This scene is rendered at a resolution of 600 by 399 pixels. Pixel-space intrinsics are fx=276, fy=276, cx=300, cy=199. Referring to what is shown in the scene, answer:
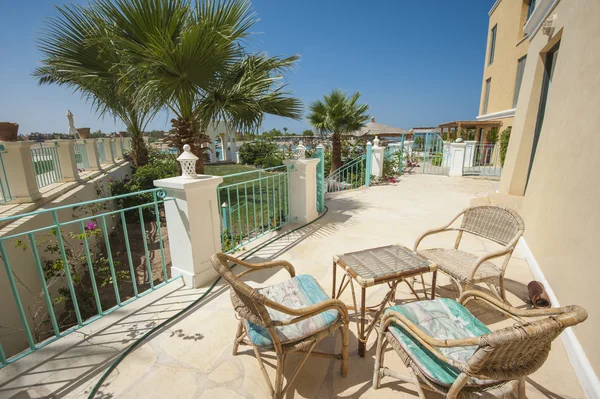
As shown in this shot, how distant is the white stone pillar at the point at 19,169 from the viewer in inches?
181

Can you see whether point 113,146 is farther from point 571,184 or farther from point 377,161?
point 571,184

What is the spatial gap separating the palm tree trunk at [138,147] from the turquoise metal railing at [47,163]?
266 centimetres

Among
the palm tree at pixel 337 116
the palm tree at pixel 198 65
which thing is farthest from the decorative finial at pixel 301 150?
the palm tree at pixel 337 116

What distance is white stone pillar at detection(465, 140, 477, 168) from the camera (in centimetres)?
992

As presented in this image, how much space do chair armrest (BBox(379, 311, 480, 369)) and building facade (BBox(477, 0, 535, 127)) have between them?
1336cm

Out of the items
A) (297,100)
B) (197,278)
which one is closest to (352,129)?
(297,100)

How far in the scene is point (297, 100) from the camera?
5027mm

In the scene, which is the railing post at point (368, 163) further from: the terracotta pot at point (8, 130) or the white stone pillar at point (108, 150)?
the white stone pillar at point (108, 150)

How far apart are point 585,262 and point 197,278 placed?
332 centimetres

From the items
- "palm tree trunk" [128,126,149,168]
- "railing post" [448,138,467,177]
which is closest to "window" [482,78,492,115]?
"railing post" [448,138,467,177]

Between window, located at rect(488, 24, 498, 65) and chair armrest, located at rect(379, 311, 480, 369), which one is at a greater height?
window, located at rect(488, 24, 498, 65)

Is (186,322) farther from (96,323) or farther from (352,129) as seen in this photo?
(352,129)

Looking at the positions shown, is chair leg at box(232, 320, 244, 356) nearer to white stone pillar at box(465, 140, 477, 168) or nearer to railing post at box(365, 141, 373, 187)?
railing post at box(365, 141, 373, 187)

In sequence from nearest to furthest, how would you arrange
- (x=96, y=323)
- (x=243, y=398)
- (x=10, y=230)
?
(x=243, y=398) < (x=96, y=323) < (x=10, y=230)
